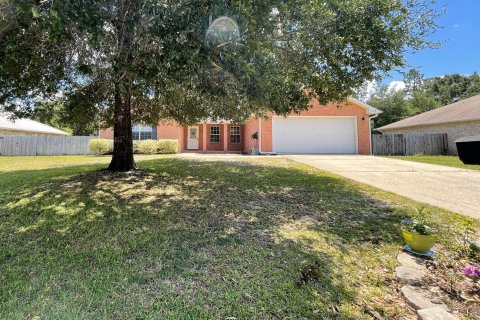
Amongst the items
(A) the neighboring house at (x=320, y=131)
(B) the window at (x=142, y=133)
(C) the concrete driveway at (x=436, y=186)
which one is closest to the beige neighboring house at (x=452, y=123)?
(A) the neighboring house at (x=320, y=131)

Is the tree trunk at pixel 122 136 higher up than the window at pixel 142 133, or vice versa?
the window at pixel 142 133

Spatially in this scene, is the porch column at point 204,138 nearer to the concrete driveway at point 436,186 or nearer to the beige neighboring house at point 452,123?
the concrete driveway at point 436,186

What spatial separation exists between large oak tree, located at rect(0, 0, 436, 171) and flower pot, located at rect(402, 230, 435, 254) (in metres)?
2.92

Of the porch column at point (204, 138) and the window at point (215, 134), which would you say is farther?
the window at point (215, 134)

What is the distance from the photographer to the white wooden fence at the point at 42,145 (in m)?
18.4

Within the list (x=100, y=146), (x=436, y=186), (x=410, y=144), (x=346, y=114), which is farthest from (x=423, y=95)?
(x=100, y=146)

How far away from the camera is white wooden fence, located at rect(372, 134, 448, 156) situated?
62.1 ft

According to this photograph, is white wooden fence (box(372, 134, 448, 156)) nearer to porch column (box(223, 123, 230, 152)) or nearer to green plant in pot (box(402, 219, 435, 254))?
porch column (box(223, 123, 230, 152))

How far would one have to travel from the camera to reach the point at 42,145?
19016 millimetres

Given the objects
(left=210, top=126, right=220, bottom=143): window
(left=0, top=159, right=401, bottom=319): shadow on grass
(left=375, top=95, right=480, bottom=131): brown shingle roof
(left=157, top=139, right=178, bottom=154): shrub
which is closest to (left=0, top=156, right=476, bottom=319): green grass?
(left=0, top=159, right=401, bottom=319): shadow on grass

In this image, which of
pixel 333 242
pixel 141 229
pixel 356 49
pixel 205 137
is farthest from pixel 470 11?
pixel 205 137

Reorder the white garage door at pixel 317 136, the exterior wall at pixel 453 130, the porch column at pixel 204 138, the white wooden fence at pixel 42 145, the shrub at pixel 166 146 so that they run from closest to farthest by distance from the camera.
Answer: the exterior wall at pixel 453 130, the white wooden fence at pixel 42 145, the white garage door at pixel 317 136, the shrub at pixel 166 146, the porch column at pixel 204 138

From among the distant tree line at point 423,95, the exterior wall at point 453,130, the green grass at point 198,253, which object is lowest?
the green grass at point 198,253

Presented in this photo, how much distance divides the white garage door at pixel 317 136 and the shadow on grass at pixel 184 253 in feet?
42.8
